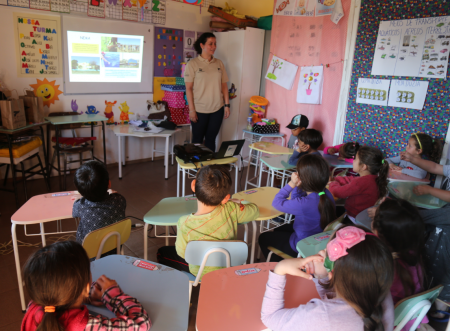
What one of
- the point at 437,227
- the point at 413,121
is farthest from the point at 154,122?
the point at 437,227

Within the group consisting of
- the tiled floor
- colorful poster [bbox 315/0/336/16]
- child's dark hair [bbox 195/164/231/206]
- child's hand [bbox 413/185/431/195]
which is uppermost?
colorful poster [bbox 315/0/336/16]

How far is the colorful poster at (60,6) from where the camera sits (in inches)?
156

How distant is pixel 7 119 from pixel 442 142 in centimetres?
418

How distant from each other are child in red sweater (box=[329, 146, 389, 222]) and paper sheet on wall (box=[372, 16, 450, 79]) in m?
1.36

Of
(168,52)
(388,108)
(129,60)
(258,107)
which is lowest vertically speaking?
(258,107)

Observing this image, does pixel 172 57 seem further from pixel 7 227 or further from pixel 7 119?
pixel 7 227

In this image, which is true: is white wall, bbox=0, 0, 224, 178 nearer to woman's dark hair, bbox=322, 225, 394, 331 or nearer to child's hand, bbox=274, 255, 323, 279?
child's hand, bbox=274, 255, 323, 279

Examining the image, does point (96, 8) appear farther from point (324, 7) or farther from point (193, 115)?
point (324, 7)

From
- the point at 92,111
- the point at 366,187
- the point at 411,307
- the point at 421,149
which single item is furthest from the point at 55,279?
the point at 92,111

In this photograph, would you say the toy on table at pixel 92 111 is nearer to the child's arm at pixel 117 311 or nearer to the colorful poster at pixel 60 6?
the colorful poster at pixel 60 6

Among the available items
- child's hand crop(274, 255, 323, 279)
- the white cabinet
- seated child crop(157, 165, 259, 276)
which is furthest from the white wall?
child's hand crop(274, 255, 323, 279)

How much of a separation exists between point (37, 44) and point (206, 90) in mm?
2102

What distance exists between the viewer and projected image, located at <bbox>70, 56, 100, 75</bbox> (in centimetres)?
432

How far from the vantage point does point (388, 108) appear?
3551mm
